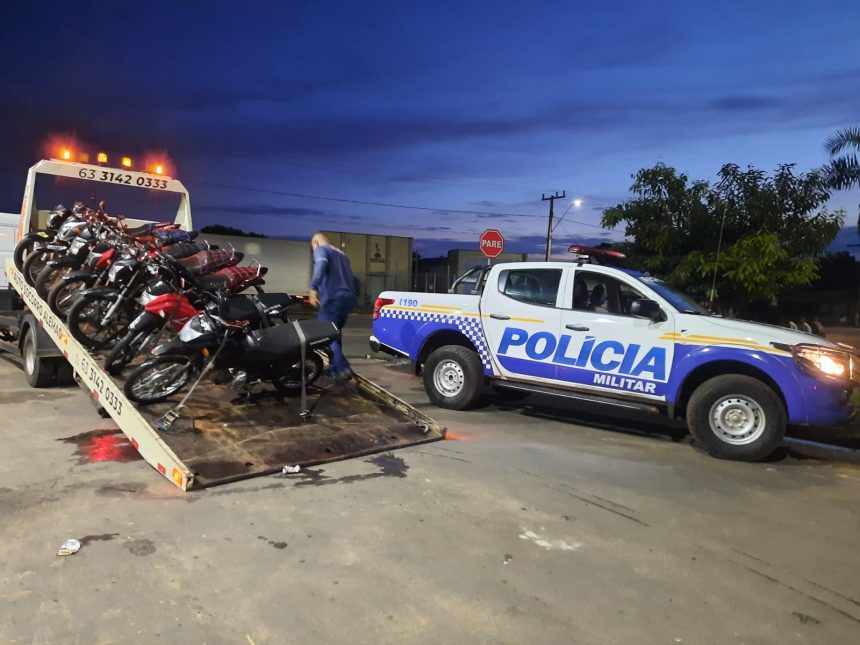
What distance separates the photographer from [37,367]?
27.4 feet

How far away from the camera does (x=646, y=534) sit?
14.2 ft

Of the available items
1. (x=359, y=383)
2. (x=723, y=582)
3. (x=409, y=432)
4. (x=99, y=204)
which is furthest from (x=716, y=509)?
(x=99, y=204)

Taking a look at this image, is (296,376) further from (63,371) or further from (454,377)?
(63,371)

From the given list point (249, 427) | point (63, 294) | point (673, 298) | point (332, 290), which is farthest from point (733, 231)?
point (63, 294)

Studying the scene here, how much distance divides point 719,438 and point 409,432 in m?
3.12

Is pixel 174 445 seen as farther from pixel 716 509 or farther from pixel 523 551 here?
pixel 716 509

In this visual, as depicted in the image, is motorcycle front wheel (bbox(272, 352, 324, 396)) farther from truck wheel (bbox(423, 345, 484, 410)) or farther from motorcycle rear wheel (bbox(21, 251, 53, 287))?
motorcycle rear wheel (bbox(21, 251, 53, 287))

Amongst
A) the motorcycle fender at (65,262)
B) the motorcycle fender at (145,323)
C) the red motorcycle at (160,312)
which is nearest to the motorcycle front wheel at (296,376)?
the red motorcycle at (160,312)

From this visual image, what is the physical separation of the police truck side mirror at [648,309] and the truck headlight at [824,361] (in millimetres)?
1299

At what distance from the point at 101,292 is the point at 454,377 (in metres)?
4.31

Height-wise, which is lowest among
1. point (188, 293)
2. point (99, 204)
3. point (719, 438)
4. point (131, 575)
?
point (131, 575)

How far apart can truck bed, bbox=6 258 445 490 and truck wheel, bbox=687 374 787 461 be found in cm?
265

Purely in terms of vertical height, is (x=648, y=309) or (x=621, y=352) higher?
(x=648, y=309)

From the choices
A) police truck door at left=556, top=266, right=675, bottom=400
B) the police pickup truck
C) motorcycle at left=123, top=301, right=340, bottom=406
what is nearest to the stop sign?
the police pickup truck
